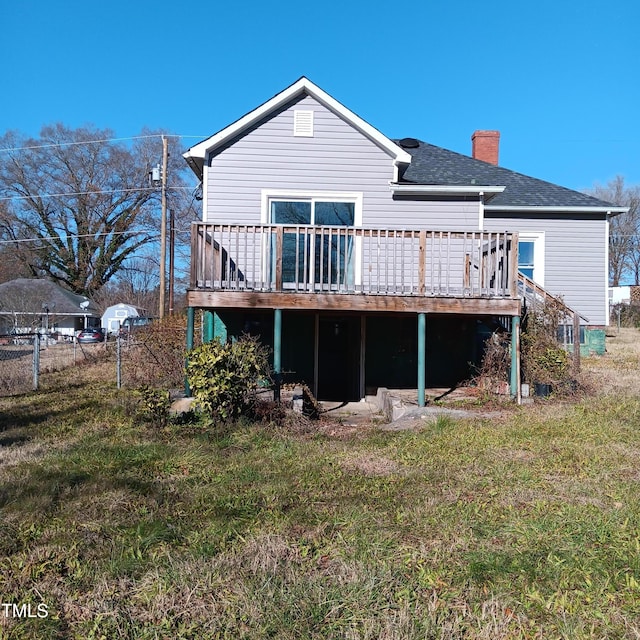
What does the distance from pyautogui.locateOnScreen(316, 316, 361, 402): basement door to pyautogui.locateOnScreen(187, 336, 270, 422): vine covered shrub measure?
368 centimetres

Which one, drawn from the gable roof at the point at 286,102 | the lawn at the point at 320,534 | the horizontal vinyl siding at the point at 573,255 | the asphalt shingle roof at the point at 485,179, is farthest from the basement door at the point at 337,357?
the horizontal vinyl siding at the point at 573,255

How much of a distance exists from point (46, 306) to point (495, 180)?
3035cm

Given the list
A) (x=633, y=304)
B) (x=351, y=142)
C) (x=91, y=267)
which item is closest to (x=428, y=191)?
(x=351, y=142)

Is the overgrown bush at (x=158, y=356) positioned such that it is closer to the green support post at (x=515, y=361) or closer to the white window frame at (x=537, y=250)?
the green support post at (x=515, y=361)

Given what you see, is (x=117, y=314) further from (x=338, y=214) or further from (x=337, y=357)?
(x=338, y=214)

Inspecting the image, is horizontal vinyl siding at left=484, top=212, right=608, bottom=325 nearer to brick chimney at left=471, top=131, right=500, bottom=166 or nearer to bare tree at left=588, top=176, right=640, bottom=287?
brick chimney at left=471, top=131, right=500, bottom=166

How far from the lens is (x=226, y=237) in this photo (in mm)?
9570

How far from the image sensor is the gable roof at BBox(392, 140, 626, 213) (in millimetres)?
10992

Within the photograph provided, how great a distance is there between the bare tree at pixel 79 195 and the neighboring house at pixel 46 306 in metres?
3.99

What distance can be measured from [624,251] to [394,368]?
41.7 meters

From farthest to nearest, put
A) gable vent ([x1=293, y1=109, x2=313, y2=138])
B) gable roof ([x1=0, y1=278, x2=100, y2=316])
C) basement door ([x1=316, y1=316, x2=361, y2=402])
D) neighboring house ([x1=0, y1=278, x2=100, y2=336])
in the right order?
gable roof ([x1=0, y1=278, x2=100, y2=316]), neighboring house ([x1=0, y1=278, x2=100, y2=336]), basement door ([x1=316, y1=316, x2=361, y2=402]), gable vent ([x1=293, y1=109, x2=313, y2=138])

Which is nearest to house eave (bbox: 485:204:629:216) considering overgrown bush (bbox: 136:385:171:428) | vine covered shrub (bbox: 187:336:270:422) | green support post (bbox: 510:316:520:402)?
green support post (bbox: 510:316:520:402)

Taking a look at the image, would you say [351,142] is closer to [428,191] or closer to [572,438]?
[428,191]

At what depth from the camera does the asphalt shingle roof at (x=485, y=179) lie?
1082 cm
